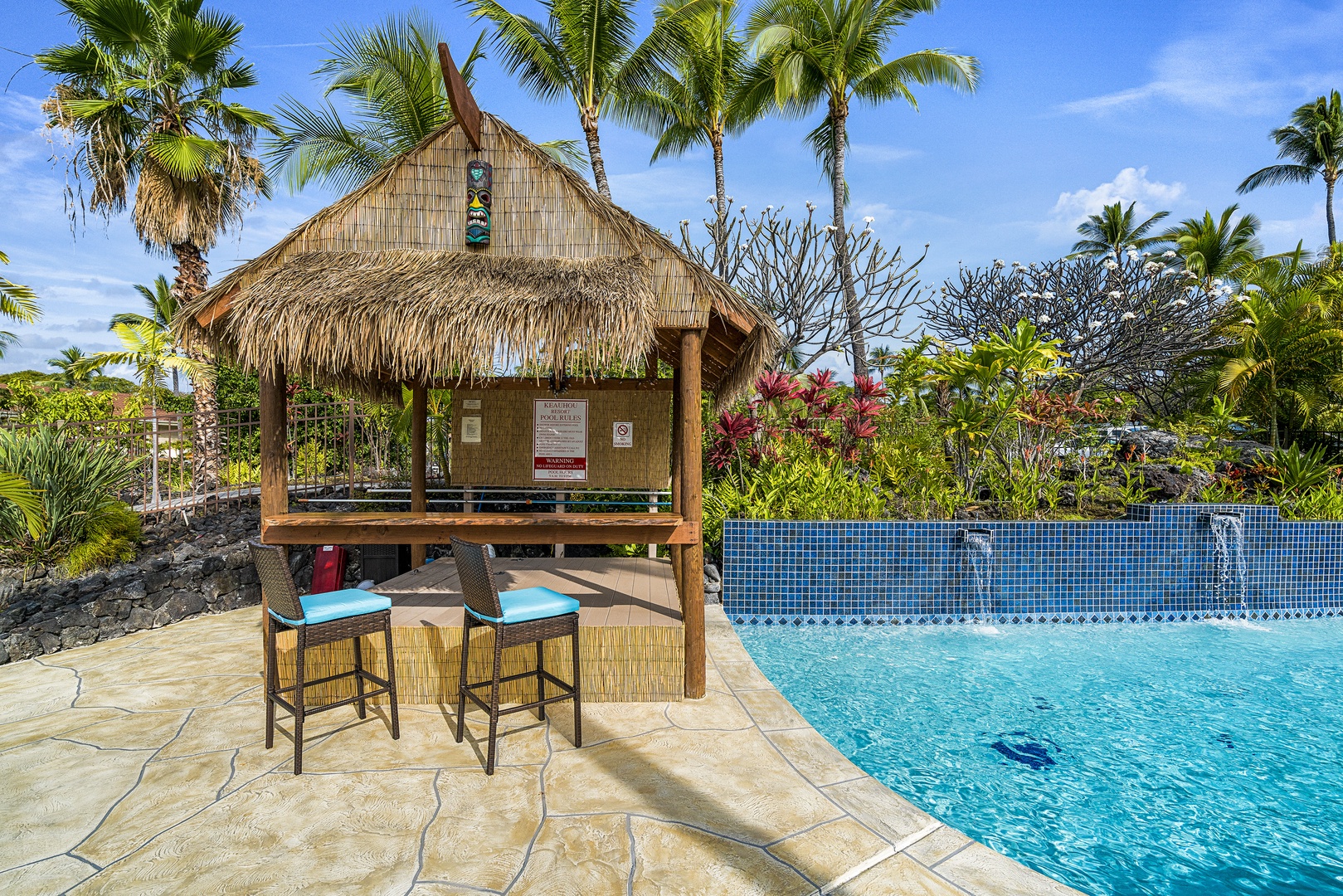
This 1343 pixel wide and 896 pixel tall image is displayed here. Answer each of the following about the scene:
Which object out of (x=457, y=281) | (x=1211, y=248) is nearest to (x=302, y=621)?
(x=457, y=281)

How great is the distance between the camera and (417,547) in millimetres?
6801

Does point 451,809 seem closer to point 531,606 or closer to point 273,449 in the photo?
point 531,606

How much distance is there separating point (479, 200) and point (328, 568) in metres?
4.50

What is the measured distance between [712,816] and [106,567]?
6.26 meters

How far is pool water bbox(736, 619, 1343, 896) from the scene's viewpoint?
10.1ft

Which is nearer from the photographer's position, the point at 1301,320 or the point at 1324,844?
the point at 1324,844

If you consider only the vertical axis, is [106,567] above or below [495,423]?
below

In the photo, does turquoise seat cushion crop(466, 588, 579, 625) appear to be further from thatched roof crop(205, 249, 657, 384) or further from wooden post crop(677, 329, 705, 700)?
thatched roof crop(205, 249, 657, 384)

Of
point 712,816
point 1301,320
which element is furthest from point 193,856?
point 1301,320

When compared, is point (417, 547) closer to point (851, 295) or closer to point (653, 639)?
point (653, 639)

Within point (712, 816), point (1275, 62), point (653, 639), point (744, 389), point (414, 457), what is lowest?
point (712, 816)

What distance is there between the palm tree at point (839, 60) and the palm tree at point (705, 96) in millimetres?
490

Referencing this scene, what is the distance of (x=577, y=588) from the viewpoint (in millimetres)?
5605

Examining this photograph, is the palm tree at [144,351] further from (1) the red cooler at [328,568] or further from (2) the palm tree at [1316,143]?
(2) the palm tree at [1316,143]
